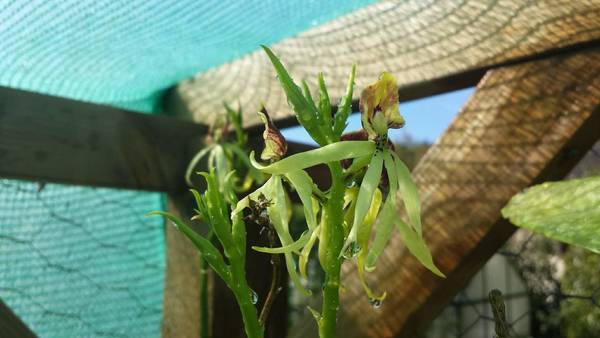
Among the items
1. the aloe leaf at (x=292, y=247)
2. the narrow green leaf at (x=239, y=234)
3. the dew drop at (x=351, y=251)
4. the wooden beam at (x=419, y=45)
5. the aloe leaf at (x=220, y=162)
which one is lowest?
the dew drop at (x=351, y=251)

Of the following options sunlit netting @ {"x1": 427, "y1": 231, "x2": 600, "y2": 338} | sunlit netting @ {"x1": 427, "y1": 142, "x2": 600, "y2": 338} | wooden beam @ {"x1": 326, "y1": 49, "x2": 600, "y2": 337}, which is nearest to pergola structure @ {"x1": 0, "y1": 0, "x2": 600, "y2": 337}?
wooden beam @ {"x1": 326, "y1": 49, "x2": 600, "y2": 337}

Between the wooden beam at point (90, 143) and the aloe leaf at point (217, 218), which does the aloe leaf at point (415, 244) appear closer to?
the aloe leaf at point (217, 218)

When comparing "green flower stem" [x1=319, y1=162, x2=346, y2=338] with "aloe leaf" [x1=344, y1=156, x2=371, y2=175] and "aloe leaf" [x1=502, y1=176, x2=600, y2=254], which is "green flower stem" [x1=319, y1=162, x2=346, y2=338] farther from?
"aloe leaf" [x1=502, y1=176, x2=600, y2=254]

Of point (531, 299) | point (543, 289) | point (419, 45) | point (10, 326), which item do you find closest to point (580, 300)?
point (531, 299)

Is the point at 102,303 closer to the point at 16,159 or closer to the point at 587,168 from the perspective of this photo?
the point at 16,159

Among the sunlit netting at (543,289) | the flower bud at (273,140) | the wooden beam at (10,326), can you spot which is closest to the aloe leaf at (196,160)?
the wooden beam at (10,326)

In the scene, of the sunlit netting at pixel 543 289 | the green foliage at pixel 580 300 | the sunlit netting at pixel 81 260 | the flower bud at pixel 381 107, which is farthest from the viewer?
the green foliage at pixel 580 300

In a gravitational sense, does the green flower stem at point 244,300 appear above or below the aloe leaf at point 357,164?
below

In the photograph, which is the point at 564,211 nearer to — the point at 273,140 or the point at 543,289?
the point at 273,140
